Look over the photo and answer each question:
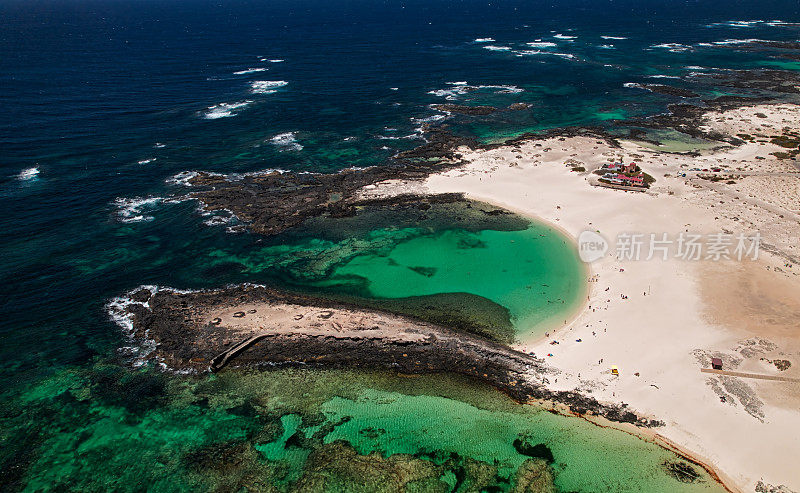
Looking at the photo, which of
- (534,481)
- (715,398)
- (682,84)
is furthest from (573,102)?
(534,481)

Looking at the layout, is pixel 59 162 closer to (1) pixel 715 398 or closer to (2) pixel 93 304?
(2) pixel 93 304

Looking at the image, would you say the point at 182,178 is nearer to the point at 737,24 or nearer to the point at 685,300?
the point at 685,300

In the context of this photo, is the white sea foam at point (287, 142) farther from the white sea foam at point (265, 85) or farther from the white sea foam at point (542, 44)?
the white sea foam at point (542, 44)

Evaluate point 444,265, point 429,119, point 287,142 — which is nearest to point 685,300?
point 444,265

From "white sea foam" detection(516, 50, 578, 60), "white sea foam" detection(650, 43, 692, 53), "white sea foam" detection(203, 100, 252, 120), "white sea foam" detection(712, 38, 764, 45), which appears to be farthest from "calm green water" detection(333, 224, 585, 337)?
"white sea foam" detection(712, 38, 764, 45)

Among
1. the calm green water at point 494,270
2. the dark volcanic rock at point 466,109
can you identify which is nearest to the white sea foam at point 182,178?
the calm green water at point 494,270
